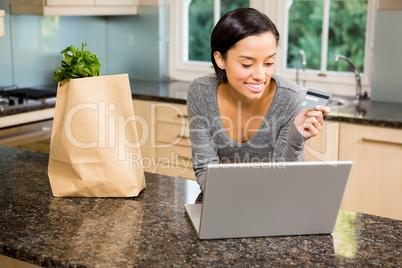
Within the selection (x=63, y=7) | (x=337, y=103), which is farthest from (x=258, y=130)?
(x=63, y=7)

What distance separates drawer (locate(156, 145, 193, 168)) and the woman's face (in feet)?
5.58

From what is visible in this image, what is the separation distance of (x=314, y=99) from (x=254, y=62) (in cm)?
29

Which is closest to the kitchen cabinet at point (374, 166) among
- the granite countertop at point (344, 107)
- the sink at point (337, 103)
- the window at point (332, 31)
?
the granite countertop at point (344, 107)

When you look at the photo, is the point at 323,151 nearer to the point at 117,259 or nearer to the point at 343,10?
the point at 117,259

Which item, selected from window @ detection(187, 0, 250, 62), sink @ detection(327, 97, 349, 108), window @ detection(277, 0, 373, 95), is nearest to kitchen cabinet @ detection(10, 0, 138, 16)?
window @ detection(187, 0, 250, 62)

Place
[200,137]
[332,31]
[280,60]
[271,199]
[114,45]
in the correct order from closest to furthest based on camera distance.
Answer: [271,199] → [200,137] → [280,60] → [114,45] → [332,31]

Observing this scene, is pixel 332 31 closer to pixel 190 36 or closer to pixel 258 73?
pixel 190 36

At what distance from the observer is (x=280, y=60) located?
143 inches

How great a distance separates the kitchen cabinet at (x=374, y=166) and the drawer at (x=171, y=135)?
99cm

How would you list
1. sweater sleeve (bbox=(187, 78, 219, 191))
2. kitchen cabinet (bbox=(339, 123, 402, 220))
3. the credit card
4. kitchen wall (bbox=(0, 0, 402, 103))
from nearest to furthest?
the credit card → sweater sleeve (bbox=(187, 78, 219, 191)) → kitchen cabinet (bbox=(339, 123, 402, 220)) → kitchen wall (bbox=(0, 0, 402, 103))

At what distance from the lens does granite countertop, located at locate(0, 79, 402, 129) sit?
2.67 meters

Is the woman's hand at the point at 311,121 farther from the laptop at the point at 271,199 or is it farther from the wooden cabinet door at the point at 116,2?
the wooden cabinet door at the point at 116,2

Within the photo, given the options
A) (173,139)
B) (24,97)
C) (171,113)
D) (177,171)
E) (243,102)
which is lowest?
(177,171)

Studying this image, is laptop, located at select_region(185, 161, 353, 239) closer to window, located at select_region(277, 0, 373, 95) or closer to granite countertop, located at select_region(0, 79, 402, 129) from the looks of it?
granite countertop, located at select_region(0, 79, 402, 129)
